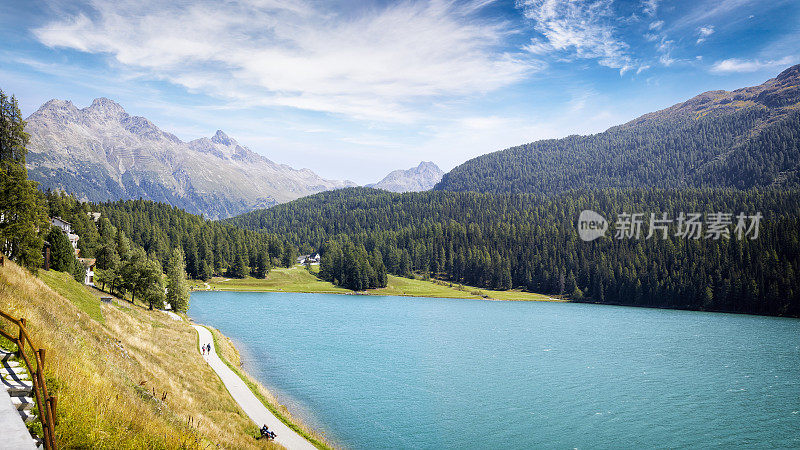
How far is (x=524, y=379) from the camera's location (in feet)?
187

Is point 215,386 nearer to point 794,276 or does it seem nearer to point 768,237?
point 794,276

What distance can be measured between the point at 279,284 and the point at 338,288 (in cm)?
2376

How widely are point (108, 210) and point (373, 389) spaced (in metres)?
183

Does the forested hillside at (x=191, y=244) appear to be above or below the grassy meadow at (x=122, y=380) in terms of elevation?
above

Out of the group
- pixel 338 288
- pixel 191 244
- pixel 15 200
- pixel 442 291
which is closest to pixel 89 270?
pixel 15 200

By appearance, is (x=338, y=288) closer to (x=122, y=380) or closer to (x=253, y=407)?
(x=253, y=407)

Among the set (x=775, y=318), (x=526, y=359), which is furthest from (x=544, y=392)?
(x=775, y=318)

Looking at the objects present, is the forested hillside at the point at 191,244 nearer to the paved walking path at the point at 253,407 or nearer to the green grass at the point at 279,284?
the green grass at the point at 279,284

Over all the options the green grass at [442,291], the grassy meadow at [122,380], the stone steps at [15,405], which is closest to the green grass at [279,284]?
the green grass at [442,291]

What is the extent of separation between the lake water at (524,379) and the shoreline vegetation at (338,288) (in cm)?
5884

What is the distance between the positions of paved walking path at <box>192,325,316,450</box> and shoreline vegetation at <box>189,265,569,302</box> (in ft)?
379

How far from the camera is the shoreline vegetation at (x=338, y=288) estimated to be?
165750 millimetres

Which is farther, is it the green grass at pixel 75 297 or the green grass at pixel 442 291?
the green grass at pixel 442 291

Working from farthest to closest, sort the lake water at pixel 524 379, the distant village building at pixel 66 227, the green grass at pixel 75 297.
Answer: the distant village building at pixel 66 227, the green grass at pixel 75 297, the lake water at pixel 524 379
